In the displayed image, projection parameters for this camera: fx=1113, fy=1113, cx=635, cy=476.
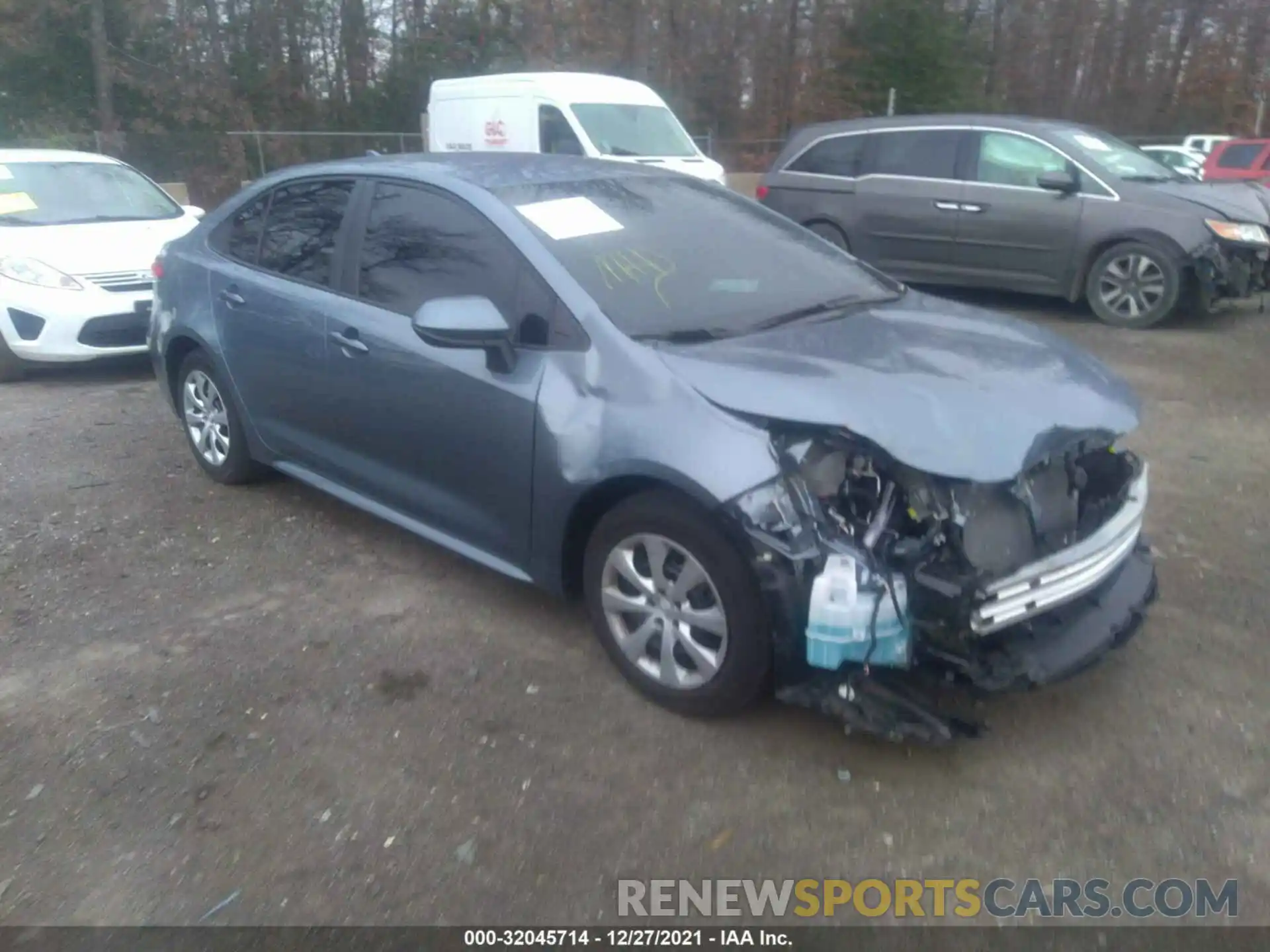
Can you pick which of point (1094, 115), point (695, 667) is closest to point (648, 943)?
point (695, 667)

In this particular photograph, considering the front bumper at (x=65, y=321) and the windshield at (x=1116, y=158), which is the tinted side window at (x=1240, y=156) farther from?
the front bumper at (x=65, y=321)

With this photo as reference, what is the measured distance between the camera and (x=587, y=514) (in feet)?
12.1

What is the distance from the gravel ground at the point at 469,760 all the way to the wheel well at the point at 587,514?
338 mm

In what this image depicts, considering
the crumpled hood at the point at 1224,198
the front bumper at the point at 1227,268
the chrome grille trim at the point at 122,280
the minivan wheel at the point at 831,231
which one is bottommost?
the chrome grille trim at the point at 122,280

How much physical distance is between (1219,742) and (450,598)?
276cm

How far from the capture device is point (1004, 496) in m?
3.18

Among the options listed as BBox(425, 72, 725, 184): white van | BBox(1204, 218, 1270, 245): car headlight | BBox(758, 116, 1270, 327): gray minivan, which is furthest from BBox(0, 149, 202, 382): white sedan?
BBox(1204, 218, 1270, 245): car headlight

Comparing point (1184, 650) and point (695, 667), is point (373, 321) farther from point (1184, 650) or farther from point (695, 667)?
point (1184, 650)

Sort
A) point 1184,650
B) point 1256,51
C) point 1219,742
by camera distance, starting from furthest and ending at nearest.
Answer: point 1256,51 → point 1184,650 → point 1219,742

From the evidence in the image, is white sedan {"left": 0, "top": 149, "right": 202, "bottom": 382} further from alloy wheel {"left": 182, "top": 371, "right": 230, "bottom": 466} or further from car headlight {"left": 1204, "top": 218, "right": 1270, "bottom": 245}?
car headlight {"left": 1204, "top": 218, "right": 1270, "bottom": 245}

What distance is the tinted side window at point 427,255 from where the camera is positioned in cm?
395

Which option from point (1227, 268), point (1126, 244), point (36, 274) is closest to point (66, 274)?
point (36, 274)

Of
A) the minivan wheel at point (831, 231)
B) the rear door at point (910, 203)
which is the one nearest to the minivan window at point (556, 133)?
the minivan wheel at point (831, 231)

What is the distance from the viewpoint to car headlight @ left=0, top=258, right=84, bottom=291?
25.7 feet
